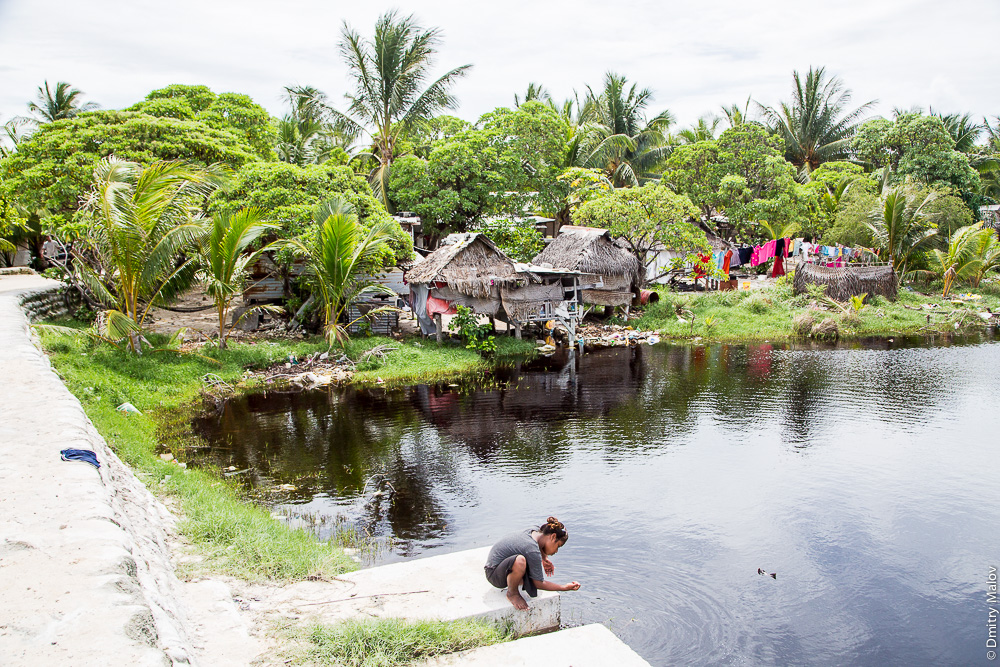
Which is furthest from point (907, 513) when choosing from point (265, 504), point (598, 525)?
point (265, 504)

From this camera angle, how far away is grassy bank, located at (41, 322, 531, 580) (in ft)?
19.6

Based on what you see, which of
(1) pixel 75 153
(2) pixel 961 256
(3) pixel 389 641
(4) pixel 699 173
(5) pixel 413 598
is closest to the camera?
(3) pixel 389 641

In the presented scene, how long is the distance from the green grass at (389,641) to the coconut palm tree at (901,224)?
2309cm

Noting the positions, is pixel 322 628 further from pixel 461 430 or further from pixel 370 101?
pixel 370 101

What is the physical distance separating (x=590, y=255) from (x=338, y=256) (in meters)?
7.36

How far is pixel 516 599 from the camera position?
521cm

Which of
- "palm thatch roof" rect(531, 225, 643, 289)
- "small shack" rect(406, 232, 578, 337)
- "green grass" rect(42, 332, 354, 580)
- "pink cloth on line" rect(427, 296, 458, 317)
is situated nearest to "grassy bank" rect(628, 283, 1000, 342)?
"palm thatch roof" rect(531, 225, 643, 289)

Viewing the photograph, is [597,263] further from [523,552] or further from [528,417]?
[523,552]

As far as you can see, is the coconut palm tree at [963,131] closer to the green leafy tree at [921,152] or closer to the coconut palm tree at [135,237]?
the green leafy tree at [921,152]

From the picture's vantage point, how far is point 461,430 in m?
11.0

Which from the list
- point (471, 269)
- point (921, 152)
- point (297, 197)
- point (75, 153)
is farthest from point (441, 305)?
point (921, 152)

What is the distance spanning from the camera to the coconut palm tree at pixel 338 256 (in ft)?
46.6

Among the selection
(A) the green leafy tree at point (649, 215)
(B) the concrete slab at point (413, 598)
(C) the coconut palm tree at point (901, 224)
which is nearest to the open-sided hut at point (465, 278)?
(A) the green leafy tree at point (649, 215)

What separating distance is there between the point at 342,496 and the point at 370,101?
1786 centimetres
